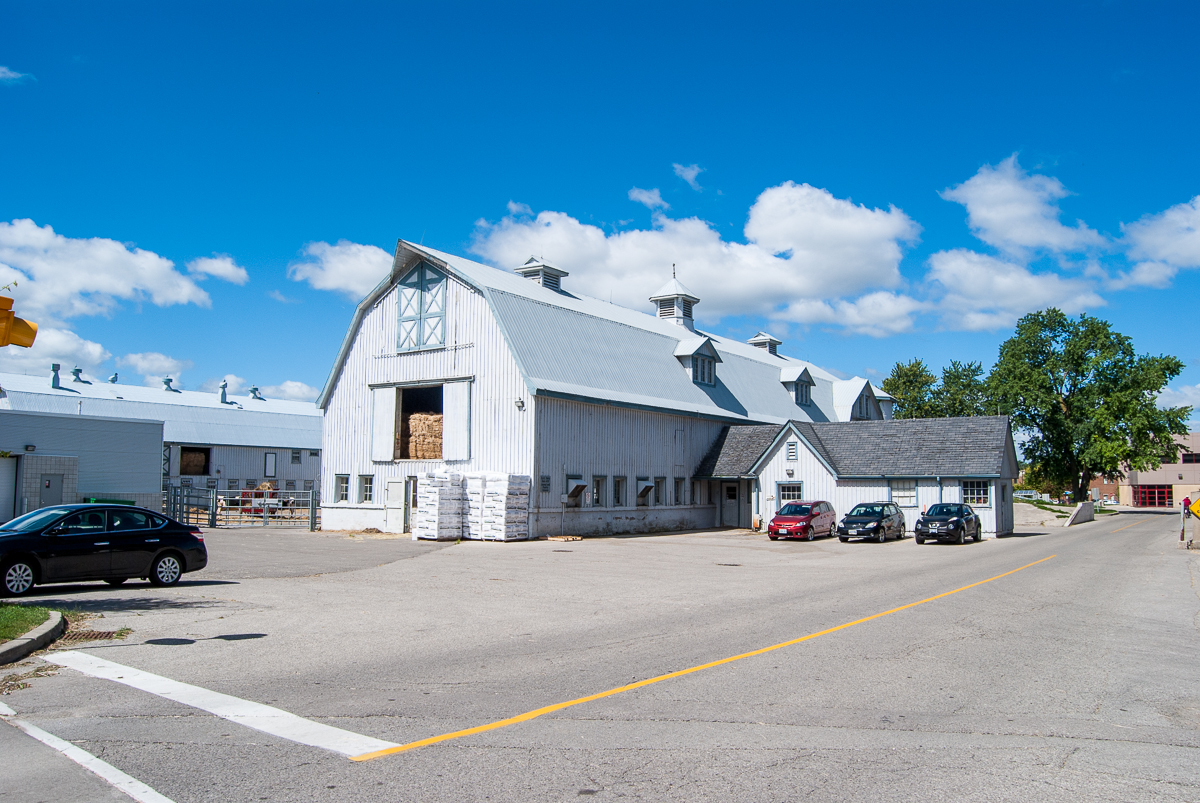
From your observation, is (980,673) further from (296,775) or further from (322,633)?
(322,633)

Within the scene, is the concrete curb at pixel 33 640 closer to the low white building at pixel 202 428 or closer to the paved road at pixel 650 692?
the paved road at pixel 650 692

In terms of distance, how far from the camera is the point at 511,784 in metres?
5.47

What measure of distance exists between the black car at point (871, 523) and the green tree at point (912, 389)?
51323 millimetres

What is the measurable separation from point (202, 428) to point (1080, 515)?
193ft

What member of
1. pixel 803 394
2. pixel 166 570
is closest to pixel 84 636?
pixel 166 570

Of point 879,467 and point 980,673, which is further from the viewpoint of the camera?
point 879,467

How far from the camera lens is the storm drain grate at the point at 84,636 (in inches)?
410

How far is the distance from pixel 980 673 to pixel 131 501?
3655cm

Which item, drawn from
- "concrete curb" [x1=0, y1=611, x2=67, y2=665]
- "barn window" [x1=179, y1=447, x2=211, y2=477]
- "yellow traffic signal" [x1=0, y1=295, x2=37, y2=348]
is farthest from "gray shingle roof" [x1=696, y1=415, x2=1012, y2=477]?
"barn window" [x1=179, y1=447, x2=211, y2=477]

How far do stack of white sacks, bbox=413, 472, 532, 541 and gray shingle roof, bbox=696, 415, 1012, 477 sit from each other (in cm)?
1313

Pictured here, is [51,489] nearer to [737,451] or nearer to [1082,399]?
[737,451]

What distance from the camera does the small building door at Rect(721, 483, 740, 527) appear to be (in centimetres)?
4331

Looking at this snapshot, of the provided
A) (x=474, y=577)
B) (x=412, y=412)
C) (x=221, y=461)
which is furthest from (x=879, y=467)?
(x=221, y=461)

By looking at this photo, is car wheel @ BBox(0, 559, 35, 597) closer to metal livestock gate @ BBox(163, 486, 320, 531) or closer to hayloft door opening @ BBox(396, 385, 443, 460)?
hayloft door opening @ BBox(396, 385, 443, 460)
